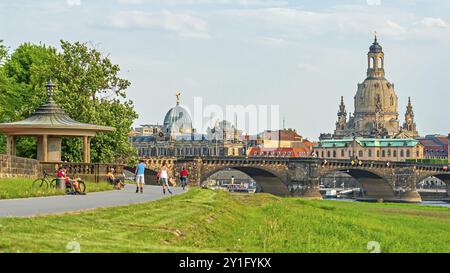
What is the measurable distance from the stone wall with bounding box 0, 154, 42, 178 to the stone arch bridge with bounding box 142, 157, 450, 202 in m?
80.4

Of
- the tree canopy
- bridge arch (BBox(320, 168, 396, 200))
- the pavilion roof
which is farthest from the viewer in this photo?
bridge arch (BBox(320, 168, 396, 200))

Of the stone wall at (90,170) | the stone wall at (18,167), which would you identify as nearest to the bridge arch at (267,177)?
the stone wall at (90,170)

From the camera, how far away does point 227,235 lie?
27.4 meters

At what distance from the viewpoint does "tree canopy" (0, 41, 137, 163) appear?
76812 millimetres

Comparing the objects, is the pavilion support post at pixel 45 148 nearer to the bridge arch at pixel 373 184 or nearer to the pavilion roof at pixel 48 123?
the pavilion roof at pixel 48 123

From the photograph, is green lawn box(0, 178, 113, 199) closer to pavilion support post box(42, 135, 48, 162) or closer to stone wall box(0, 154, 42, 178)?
stone wall box(0, 154, 42, 178)

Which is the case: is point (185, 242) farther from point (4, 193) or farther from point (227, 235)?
point (4, 193)

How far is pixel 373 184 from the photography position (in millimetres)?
194000

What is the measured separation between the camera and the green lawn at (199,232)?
19.4 metres

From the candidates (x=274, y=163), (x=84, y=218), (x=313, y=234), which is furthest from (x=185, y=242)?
(x=274, y=163)

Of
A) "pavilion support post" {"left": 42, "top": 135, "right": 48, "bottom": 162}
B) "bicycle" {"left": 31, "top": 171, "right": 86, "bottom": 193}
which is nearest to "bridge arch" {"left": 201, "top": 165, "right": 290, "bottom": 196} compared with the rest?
"pavilion support post" {"left": 42, "top": 135, "right": 48, "bottom": 162}

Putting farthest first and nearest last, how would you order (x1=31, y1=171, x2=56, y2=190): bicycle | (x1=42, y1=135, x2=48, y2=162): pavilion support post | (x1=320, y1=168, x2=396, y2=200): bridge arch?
(x1=320, y1=168, x2=396, y2=200): bridge arch, (x1=42, y1=135, x2=48, y2=162): pavilion support post, (x1=31, y1=171, x2=56, y2=190): bicycle

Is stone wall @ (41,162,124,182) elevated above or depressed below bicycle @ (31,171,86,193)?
above

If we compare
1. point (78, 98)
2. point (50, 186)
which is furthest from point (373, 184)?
point (50, 186)
